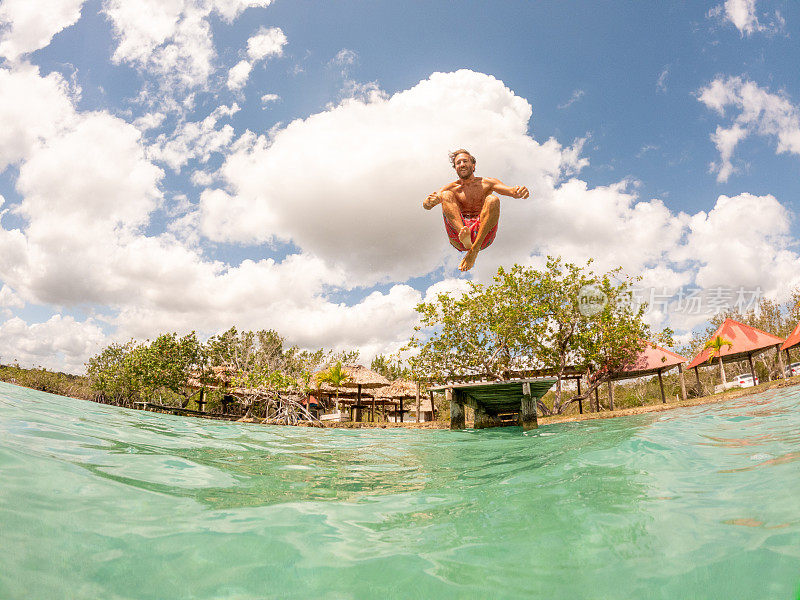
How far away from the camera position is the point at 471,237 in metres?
5.67

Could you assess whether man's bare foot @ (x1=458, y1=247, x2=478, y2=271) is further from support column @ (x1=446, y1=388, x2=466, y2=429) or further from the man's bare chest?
support column @ (x1=446, y1=388, x2=466, y2=429)

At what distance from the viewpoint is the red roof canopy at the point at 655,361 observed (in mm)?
22719

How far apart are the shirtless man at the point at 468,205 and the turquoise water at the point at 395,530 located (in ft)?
9.96

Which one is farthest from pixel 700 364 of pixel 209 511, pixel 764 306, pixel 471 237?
pixel 209 511

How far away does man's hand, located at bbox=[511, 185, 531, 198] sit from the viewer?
5609 millimetres

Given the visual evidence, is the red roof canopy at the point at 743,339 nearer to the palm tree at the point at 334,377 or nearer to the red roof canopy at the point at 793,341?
the red roof canopy at the point at 793,341

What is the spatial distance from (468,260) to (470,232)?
0.38 m

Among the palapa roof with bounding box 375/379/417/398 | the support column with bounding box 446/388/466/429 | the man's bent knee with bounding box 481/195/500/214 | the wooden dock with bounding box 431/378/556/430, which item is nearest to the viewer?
the man's bent knee with bounding box 481/195/500/214

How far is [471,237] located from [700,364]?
2695 centimetres

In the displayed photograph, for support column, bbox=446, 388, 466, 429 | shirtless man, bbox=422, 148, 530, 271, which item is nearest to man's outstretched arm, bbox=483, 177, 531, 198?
shirtless man, bbox=422, 148, 530, 271

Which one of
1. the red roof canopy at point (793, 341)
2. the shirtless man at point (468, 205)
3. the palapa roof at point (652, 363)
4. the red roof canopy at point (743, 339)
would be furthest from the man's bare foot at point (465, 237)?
the red roof canopy at point (743, 339)

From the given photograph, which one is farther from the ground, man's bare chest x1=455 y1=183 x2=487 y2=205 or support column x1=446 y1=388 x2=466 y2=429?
man's bare chest x1=455 y1=183 x2=487 y2=205

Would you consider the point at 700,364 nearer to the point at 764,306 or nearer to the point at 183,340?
the point at 764,306

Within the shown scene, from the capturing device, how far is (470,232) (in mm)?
5633
